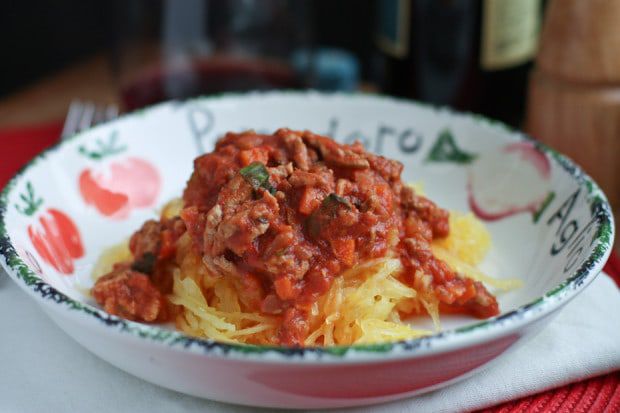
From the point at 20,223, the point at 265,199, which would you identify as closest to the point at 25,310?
the point at 20,223

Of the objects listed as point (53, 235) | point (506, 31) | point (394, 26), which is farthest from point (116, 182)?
point (506, 31)

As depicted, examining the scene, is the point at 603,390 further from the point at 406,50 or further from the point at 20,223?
the point at 406,50

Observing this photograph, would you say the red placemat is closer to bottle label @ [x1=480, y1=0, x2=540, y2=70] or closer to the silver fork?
bottle label @ [x1=480, y1=0, x2=540, y2=70]

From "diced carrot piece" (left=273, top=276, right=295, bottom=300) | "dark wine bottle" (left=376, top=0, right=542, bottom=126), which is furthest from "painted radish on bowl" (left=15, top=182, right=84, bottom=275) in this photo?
"dark wine bottle" (left=376, top=0, right=542, bottom=126)

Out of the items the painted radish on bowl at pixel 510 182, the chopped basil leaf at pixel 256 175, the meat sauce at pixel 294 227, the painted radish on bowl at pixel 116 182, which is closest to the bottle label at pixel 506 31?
the painted radish on bowl at pixel 510 182

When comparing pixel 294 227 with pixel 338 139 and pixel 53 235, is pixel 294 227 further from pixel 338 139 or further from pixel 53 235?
pixel 338 139

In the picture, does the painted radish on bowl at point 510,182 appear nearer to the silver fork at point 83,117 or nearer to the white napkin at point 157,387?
the white napkin at point 157,387

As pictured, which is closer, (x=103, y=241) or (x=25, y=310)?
(x=25, y=310)
